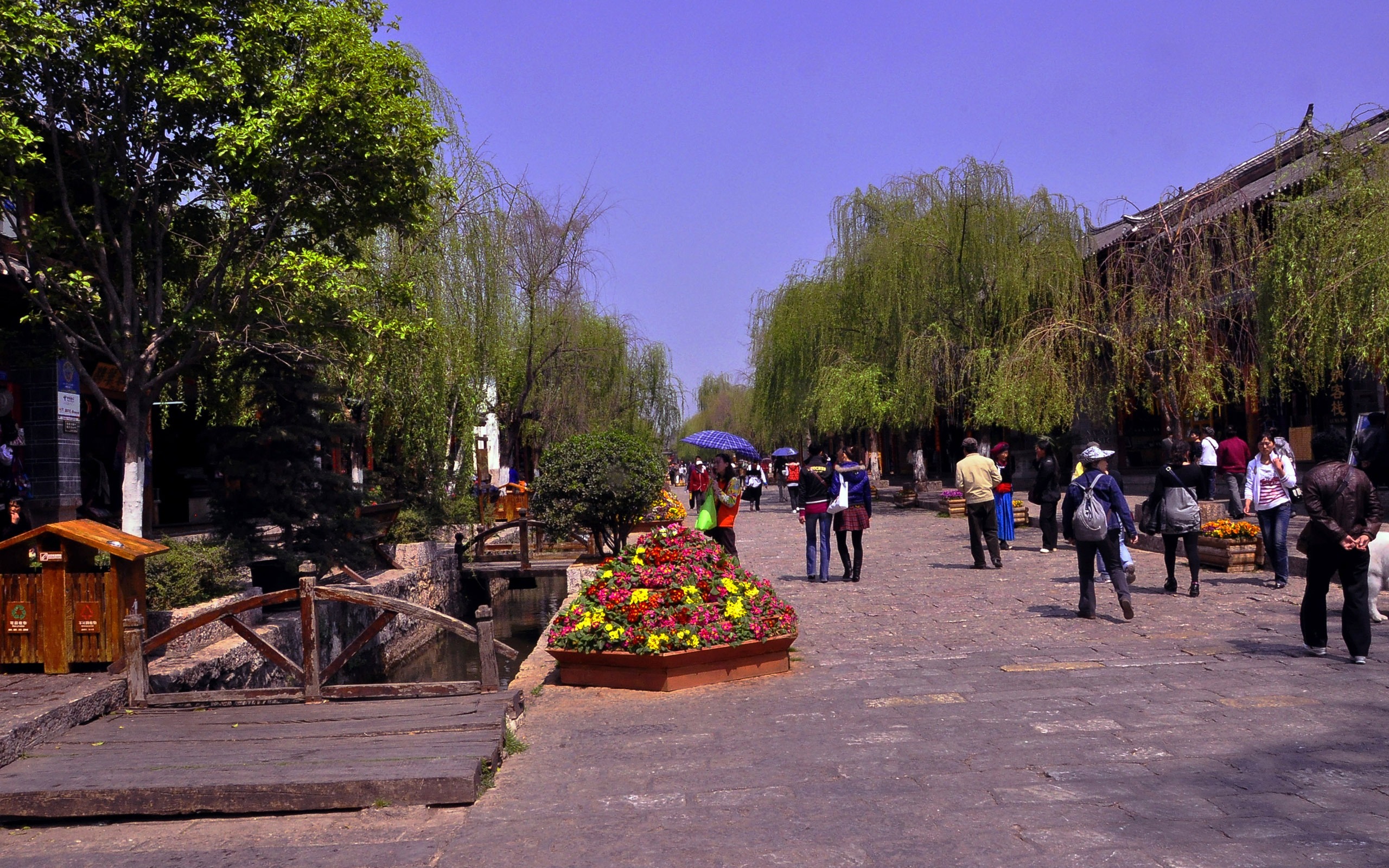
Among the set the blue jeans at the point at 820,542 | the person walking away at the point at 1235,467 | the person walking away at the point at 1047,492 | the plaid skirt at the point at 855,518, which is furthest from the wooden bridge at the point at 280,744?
the person walking away at the point at 1235,467

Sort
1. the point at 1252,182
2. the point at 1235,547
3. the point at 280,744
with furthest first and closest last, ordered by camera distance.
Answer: the point at 1252,182, the point at 1235,547, the point at 280,744

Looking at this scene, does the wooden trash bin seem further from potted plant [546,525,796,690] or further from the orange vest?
the orange vest

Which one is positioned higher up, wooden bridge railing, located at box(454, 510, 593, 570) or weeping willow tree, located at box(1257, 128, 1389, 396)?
weeping willow tree, located at box(1257, 128, 1389, 396)

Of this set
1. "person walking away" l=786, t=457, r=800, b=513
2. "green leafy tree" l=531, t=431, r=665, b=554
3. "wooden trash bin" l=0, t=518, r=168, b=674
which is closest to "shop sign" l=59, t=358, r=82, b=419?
"green leafy tree" l=531, t=431, r=665, b=554

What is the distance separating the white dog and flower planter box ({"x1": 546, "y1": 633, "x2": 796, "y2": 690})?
16.9ft

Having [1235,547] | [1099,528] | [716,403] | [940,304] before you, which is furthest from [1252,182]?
[716,403]

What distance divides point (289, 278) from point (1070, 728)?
885 centimetres

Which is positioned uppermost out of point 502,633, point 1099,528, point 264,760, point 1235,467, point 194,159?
point 194,159

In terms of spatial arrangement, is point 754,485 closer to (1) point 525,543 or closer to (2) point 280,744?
(1) point 525,543

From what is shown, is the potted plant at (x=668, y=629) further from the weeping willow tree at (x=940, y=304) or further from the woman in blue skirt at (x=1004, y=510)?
the weeping willow tree at (x=940, y=304)

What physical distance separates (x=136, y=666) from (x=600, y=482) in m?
9.19

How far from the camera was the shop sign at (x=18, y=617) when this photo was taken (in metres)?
8.00

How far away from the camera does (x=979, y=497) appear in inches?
540

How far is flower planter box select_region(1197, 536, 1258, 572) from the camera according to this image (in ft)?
41.7
